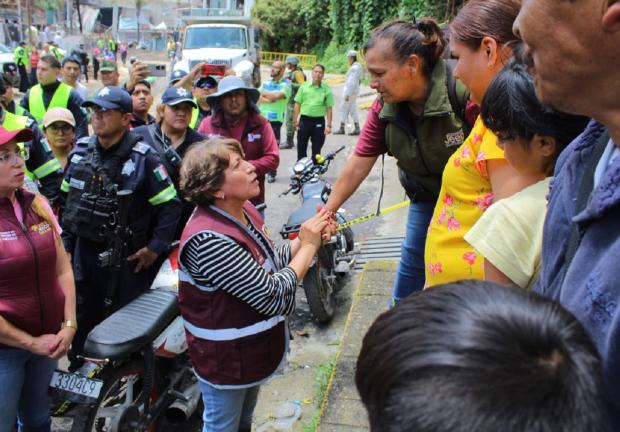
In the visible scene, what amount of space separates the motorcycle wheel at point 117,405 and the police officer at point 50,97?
3.30 m

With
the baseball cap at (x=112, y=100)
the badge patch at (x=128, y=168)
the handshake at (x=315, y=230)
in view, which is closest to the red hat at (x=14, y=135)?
the badge patch at (x=128, y=168)

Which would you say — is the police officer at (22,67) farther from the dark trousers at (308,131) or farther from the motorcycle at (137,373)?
the motorcycle at (137,373)

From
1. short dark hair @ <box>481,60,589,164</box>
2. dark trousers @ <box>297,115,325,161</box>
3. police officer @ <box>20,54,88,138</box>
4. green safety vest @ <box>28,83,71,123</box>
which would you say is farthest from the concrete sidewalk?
dark trousers @ <box>297,115,325,161</box>

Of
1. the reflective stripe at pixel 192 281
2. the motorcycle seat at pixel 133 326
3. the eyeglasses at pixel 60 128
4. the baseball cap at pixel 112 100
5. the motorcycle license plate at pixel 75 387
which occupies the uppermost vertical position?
the baseball cap at pixel 112 100

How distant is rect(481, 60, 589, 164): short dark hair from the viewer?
5.03 ft

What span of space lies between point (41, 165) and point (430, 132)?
105 inches

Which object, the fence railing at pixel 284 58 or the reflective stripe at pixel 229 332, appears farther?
the fence railing at pixel 284 58

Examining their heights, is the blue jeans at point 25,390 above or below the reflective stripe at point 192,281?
below

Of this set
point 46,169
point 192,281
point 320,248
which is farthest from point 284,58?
point 192,281

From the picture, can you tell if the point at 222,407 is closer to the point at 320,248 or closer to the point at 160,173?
the point at 160,173

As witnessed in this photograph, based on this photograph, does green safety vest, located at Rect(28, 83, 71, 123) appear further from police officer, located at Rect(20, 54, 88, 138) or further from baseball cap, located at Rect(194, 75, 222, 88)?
baseball cap, located at Rect(194, 75, 222, 88)

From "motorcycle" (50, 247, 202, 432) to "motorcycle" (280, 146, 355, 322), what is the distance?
1155mm

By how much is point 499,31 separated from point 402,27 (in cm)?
62

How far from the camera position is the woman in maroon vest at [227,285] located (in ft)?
7.25
